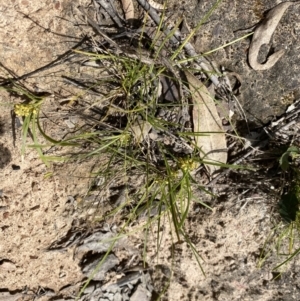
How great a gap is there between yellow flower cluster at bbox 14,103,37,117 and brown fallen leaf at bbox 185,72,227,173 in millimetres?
699

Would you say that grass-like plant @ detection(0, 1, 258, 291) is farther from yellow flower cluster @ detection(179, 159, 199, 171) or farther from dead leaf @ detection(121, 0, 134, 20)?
dead leaf @ detection(121, 0, 134, 20)

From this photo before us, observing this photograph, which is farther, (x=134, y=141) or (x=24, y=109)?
(x=134, y=141)

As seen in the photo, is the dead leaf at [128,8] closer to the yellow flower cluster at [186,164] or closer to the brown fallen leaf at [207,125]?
the brown fallen leaf at [207,125]

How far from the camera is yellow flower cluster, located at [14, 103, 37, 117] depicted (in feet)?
6.48

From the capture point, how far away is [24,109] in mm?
1979

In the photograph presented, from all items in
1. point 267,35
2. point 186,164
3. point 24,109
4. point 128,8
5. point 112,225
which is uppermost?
point 128,8

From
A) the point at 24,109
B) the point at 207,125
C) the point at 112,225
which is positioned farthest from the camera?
the point at 112,225

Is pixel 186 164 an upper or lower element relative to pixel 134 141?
lower

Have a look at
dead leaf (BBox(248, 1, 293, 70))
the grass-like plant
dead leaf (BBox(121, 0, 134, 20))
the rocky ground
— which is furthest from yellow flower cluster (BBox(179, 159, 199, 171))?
dead leaf (BBox(121, 0, 134, 20))

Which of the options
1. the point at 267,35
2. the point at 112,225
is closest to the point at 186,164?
the point at 112,225

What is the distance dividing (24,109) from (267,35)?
1115mm

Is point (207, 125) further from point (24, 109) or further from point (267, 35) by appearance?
point (24, 109)

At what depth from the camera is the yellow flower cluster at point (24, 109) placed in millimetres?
1977

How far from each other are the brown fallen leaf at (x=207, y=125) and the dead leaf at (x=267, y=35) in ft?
0.84
